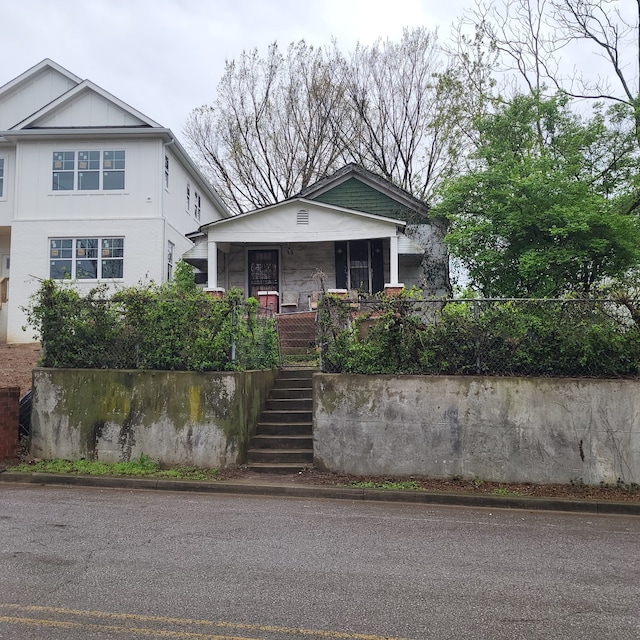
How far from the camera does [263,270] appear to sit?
63.1ft

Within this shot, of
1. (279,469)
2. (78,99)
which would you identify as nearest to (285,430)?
(279,469)

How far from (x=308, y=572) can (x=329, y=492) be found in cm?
315

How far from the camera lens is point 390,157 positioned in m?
29.2

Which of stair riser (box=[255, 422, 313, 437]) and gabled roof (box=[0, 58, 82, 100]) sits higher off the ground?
gabled roof (box=[0, 58, 82, 100])

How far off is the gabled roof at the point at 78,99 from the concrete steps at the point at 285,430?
1208 centimetres

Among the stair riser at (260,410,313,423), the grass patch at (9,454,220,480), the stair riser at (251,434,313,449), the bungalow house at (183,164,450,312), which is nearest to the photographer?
the grass patch at (9,454,220,480)

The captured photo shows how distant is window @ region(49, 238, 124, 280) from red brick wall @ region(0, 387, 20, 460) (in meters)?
10.3

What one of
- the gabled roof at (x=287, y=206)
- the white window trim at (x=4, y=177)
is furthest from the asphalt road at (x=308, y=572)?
the white window trim at (x=4, y=177)

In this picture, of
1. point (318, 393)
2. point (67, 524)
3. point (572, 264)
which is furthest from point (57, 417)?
point (572, 264)

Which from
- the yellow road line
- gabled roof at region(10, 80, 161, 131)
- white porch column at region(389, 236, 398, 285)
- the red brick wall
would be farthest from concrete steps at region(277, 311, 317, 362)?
the yellow road line

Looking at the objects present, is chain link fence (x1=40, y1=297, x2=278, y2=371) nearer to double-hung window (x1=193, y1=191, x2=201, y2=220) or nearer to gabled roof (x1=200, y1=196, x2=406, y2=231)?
gabled roof (x1=200, y1=196, x2=406, y2=231)

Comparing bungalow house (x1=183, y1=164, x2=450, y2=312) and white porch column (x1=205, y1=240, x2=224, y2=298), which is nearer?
white porch column (x1=205, y1=240, x2=224, y2=298)

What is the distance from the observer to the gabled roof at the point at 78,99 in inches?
744

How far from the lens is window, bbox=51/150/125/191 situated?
1898 cm
